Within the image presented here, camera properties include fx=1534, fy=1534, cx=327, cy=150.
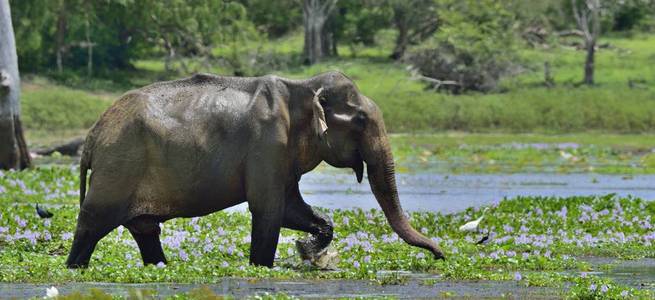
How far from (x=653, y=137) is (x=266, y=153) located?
3876cm

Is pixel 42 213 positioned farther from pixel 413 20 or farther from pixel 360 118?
pixel 413 20

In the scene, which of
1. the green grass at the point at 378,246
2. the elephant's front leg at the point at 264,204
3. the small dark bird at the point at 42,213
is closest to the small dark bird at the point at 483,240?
the green grass at the point at 378,246

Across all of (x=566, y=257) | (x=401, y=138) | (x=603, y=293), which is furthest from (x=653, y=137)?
(x=603, y=293)

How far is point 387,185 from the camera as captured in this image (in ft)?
52.3

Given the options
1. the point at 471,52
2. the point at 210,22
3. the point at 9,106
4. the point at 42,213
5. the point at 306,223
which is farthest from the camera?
the point at 210,22

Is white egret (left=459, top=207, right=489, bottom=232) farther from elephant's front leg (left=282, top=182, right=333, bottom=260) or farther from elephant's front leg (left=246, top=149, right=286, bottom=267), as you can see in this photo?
elephant's front leg (left=246, top=149, right=286, bottom=267)

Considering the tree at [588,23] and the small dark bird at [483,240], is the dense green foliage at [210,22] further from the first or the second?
the small dark bird at [483,240]

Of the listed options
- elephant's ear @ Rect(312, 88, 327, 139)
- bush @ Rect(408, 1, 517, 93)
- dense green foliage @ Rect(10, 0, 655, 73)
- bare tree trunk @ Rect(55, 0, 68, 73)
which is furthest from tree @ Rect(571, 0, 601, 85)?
elephant's ear @ Rect(312, 88, 327, 139)

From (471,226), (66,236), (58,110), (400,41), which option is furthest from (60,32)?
(66,236)

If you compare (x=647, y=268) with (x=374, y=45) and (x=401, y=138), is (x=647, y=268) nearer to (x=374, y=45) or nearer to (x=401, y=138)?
(x=401, y=138)

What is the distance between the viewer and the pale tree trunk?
68.4m

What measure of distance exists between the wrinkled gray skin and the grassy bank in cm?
3506

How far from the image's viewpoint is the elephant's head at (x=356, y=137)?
15.9 meters

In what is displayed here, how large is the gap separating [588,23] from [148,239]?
57.3m
